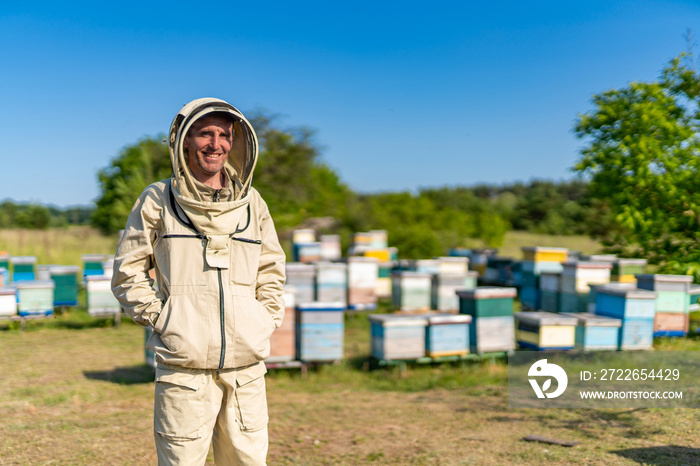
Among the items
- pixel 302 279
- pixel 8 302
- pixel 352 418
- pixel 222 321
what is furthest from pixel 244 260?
pixel 8 302

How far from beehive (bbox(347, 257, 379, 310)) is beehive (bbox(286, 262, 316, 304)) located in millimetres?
1567

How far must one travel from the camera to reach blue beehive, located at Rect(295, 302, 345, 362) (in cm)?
702

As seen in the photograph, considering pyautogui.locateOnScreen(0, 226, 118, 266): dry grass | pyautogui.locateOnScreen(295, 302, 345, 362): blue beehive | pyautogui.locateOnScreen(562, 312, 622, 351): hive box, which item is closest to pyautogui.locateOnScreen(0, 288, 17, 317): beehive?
pyautogui.locateOnScreen(295, 302, 345, 362): blue beehive

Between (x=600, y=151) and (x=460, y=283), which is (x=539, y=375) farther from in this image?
(x=600, y=151)

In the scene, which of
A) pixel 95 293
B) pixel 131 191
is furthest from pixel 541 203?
pixel 95 293

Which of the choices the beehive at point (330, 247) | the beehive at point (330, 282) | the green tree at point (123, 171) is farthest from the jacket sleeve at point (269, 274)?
the green tree at point (123, 171)

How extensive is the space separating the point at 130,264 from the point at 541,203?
52910 millimetres

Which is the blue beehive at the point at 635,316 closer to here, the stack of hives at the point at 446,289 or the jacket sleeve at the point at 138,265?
the stack of hives at the point at 446,289

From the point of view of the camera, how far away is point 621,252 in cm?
1031

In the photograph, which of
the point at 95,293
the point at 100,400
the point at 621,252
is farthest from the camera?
the point at 621,252

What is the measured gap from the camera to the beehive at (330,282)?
10366mm

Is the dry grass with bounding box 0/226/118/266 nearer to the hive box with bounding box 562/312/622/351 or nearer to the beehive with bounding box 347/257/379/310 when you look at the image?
the beehive with bounding box 347/257/379/310

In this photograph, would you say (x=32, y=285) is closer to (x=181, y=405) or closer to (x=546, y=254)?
(x=181, y=405)

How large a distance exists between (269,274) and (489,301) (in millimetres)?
5456
